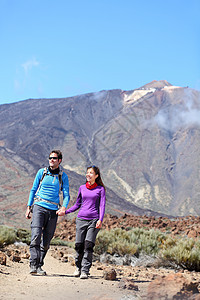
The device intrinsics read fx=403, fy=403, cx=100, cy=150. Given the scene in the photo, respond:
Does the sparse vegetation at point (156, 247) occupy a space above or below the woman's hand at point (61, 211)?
below

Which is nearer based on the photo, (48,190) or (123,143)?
(48,190)

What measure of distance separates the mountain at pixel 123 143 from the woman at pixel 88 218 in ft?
168

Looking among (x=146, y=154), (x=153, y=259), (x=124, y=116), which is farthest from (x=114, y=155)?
(x=153, y=259)

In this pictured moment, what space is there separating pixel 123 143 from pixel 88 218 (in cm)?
10460

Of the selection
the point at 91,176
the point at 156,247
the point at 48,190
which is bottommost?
the point at 156,247

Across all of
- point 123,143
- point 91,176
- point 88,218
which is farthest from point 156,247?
point 123,143

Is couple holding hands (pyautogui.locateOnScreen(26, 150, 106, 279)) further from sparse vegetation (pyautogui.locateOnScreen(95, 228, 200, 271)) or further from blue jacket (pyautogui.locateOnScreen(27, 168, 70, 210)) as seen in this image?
sparse vegetation (pyautogui.locateOnScreen(95, 228, 200, 271))

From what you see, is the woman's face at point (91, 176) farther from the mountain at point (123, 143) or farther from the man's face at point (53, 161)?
the mountain at point (123, 143)

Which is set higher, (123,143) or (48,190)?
(123,143)

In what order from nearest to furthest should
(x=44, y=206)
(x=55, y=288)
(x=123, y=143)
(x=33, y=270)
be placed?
(x=55, y=288), (x=33, y=270), (x=44, y=206), (x=123, y=143)

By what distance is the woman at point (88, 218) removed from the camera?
5688mm

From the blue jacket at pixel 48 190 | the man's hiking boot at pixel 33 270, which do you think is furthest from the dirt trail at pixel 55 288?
the blue jacket at pixel 48 190

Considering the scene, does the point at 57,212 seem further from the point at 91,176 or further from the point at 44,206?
the point at 91,176

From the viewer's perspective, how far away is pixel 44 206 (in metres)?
5.69
